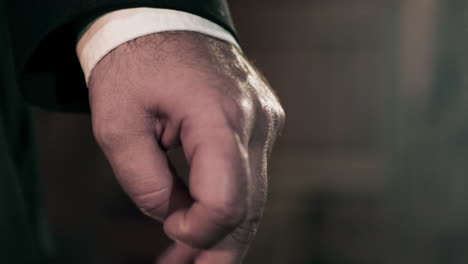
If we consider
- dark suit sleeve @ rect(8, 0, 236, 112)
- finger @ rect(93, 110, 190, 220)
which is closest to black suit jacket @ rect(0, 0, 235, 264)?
dark suit sleeve @ rect(8, 0, 236, 112)

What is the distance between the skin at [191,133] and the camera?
11.8 inches

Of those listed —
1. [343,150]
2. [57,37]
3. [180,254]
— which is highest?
[57,37]

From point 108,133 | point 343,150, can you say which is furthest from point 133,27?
point 343,150

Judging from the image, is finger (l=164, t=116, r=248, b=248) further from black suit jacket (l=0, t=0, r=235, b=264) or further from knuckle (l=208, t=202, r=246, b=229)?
black suit jacket (l=0, t=0, r=235, b=264)

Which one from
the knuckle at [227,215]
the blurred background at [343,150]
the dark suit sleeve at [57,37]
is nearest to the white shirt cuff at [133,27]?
the dark suit sleeve at [57,37]

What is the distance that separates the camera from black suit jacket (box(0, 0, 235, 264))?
39 cm

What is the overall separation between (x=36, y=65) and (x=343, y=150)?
1.71 metres

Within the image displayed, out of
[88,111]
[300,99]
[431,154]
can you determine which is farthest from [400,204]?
[88,111]

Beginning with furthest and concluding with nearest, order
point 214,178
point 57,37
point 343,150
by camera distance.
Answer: point 343,150 → point 57,37 → point 214,178

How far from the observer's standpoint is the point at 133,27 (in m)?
0.36

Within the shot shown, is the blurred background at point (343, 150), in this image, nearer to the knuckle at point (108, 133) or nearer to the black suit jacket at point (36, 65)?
the black suit jacket at point (36, 65)

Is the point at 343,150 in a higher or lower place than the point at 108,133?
lower

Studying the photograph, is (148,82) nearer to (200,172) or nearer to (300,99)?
(200,172)

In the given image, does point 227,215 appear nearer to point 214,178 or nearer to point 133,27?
point 214,178
